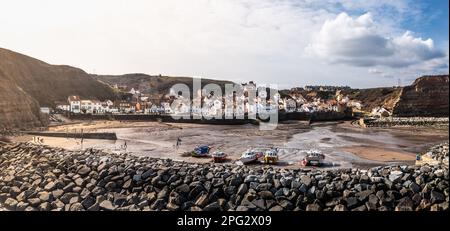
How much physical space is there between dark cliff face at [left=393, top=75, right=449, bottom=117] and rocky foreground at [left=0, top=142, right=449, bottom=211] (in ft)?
122

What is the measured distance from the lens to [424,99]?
54125 millimetres

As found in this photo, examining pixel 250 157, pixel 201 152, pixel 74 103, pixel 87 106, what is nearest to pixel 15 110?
pixel 201 152

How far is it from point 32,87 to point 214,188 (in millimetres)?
70077

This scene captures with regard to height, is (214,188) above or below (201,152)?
above

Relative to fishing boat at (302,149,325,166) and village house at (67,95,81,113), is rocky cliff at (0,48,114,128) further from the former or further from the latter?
fishing boat at (302,149,325,166)

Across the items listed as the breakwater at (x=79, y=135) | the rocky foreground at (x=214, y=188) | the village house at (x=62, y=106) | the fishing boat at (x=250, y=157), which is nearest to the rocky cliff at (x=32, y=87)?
the village house at (x=62, y=106)

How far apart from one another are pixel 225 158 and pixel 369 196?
14965 mm

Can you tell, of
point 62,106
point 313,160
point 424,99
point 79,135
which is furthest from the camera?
point 62,106

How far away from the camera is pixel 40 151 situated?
15.7 metres

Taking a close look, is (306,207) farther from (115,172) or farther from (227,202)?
(115,172)

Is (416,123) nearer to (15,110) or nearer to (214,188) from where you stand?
(214,188)

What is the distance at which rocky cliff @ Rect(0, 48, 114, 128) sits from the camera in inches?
1483

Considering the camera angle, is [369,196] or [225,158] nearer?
[369,196]

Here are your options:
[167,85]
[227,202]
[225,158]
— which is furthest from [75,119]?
[167,85]
